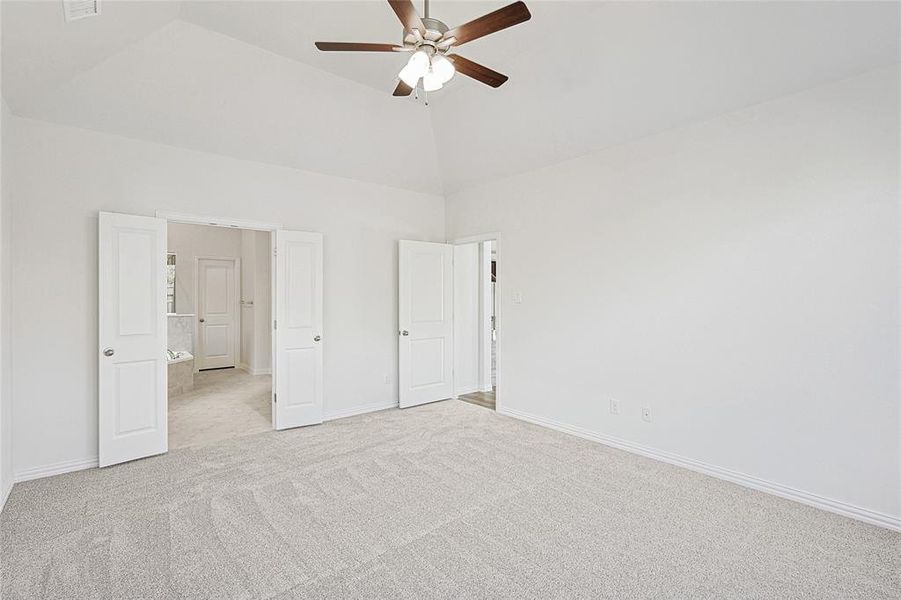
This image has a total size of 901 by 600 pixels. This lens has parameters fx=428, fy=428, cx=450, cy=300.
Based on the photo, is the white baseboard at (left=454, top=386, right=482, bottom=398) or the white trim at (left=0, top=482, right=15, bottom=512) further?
the white baseboard at (left=454, top=386, right=482, bottom=398)

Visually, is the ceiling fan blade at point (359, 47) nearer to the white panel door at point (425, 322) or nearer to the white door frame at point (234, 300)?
the white panel door at point (425, 322)

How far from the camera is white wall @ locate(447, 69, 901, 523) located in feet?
8.59

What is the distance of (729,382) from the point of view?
318cm

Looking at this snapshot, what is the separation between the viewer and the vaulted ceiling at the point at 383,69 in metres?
2.58

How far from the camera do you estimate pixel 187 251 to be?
7648mm

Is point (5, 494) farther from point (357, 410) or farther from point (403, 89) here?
point (403, 89)

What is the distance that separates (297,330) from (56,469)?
81.7 inches

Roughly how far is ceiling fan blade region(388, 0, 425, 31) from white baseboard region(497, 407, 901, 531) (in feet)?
11.6

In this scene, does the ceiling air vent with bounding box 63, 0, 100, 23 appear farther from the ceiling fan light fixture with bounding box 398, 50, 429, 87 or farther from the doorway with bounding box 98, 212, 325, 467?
the ceiling fan light fixture with bounding box 398, 50, 429, 87

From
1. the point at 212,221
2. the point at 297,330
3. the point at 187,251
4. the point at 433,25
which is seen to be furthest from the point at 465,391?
the point at 187,251

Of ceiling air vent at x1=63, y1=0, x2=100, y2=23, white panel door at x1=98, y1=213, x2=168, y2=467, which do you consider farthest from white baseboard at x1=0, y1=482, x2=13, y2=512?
ceiling air vent at x1=63, y1=0, x2=100, y2=23

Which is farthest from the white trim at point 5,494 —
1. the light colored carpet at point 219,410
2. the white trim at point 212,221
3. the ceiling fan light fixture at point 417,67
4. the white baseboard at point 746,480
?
the white baseboard at point 746,480

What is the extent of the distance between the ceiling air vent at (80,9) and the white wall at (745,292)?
3.63 meters

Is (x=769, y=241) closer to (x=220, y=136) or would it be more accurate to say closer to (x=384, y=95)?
(x=384, y=95)
